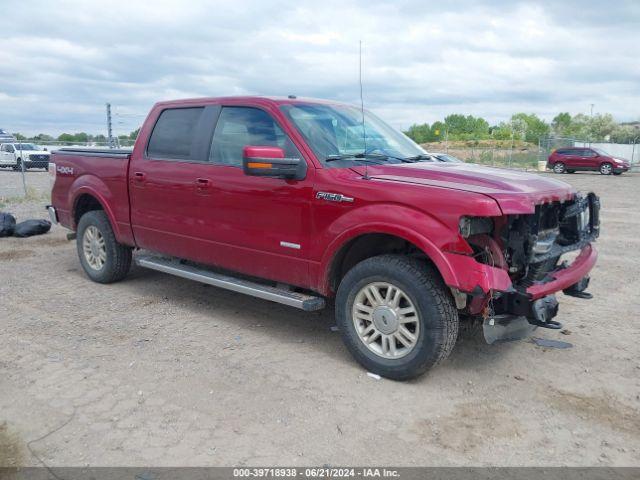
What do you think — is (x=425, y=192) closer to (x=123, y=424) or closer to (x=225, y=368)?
(x=225, y=368)

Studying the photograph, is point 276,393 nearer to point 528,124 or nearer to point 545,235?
point 545,235

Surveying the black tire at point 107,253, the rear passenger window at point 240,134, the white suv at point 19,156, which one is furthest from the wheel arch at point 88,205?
the white suv at point 19,156

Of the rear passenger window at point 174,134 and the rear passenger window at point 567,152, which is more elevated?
the rear passenger window at point 174,134

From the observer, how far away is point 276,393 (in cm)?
391

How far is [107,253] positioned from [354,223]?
11.5 feet

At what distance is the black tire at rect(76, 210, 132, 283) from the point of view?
6433 millimetres

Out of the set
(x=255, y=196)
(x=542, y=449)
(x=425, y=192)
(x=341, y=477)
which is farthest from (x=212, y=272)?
(x=542, y=449)

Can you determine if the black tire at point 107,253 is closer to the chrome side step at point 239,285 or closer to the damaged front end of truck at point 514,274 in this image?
the chrome side step at point 239,285

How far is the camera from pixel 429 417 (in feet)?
11.9

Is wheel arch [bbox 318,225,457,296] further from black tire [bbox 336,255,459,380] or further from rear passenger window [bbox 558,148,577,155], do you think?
rear passenger window [bbox 558,148,577,155]

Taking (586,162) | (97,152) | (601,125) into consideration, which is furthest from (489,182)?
(601,125)

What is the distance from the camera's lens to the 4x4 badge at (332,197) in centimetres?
423

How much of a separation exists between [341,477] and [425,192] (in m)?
1.86

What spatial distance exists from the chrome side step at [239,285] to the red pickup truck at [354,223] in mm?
15
